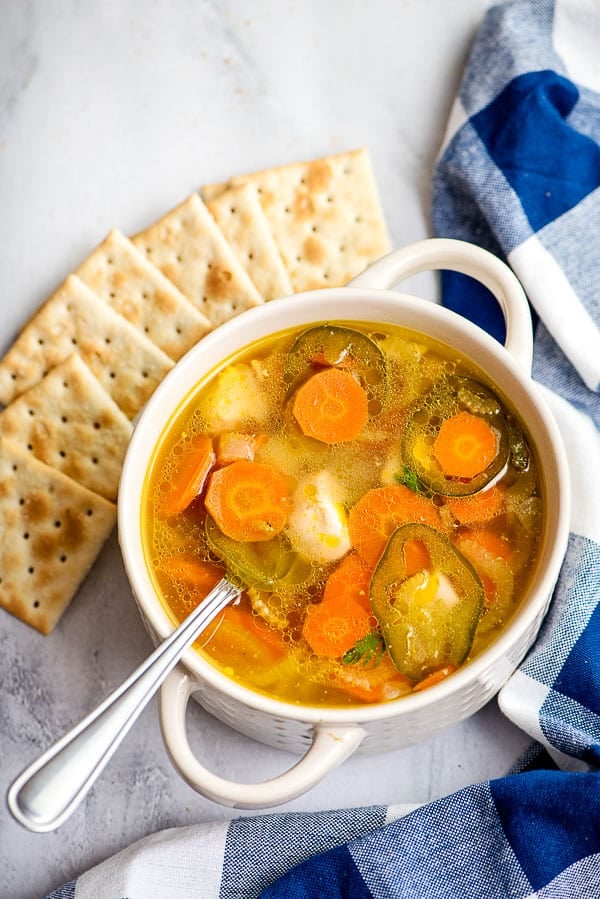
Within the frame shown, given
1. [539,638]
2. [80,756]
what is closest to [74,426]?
[80,756]

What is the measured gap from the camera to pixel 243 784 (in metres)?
1.41

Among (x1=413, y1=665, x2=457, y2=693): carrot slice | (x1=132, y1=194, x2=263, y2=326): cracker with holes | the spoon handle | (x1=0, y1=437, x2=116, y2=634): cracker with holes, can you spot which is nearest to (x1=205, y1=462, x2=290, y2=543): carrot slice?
the spoon handle

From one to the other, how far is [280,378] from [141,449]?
281mm

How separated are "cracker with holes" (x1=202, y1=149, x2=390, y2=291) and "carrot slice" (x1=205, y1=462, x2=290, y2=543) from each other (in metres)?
0.65

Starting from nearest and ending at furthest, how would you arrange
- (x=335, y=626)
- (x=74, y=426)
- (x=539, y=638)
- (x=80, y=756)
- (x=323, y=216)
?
1. (x=80, y=756)
2. (x=335, y=626)
3. (x=539, y=638)
4. (x=74, y=426)
5. (x=323, y=216)

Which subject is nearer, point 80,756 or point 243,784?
point 80,756

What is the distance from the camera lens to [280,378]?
1.69 metres

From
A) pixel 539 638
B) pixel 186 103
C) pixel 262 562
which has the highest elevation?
pixel 186 103

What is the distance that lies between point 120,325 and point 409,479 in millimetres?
774

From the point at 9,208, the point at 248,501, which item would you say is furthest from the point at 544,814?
the point at 9,208

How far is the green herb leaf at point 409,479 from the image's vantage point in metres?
1.59

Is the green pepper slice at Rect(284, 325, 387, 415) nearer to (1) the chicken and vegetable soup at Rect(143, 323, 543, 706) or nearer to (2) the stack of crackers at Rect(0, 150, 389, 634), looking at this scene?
(1) the chicken and vegetable soup at Rect(143, 323, 543, 706)

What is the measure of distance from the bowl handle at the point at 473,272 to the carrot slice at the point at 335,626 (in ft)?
1.60

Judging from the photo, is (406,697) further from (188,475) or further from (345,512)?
(188,475)
